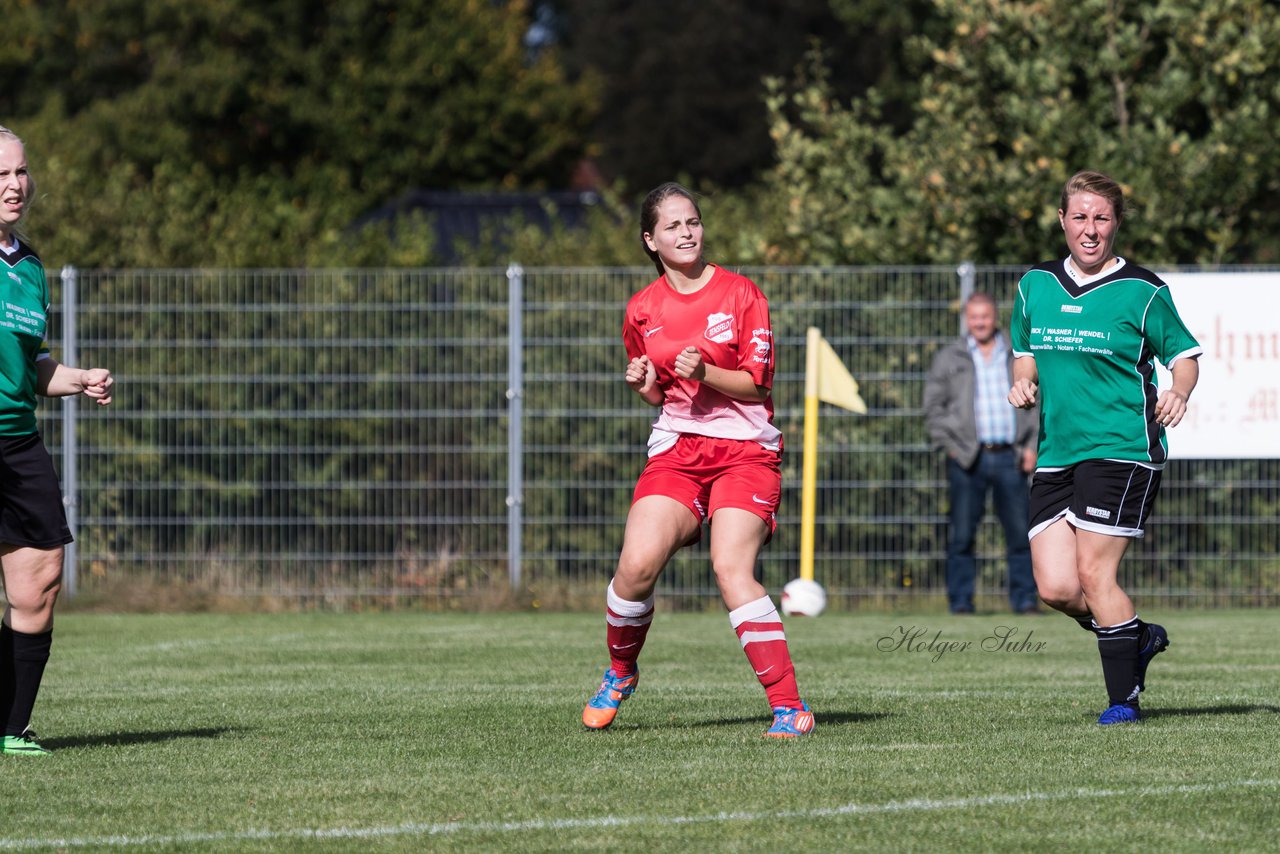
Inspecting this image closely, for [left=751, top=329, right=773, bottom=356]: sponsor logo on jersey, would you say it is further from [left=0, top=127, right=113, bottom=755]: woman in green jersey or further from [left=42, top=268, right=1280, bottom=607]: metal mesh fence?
[left=42, top=268, right=1280, bottom=607]: metal mesh fence

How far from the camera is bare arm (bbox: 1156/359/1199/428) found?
6316 mm

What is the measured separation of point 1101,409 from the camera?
666 cm

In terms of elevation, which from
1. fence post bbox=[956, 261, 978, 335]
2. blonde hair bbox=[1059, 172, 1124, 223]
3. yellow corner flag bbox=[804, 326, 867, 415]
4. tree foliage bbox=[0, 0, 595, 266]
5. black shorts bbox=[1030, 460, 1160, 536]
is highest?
tree foliage bbox=[0, 0, 595, 266]

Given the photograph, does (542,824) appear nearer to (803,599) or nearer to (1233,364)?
(803,599)

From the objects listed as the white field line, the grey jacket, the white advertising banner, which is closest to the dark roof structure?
the grey jacket

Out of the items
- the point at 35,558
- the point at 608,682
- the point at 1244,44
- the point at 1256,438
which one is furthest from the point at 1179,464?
the point at 35,558

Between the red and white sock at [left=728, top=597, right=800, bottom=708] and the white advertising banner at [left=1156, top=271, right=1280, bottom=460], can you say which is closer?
the red and white sock at [left=728, top=597, right=800, bottom=708]

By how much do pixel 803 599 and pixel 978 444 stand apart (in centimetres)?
160

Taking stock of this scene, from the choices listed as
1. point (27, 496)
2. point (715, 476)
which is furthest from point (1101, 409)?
point (27, 496)

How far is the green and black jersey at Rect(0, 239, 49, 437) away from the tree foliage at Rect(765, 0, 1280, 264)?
8.84m

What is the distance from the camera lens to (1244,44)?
1396 centimetres

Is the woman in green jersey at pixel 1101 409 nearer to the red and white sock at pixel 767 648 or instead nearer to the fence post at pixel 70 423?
the red and white sock at pixel 767 648

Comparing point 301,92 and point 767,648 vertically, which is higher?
point 301,92

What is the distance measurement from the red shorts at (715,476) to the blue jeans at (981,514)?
6280mm
